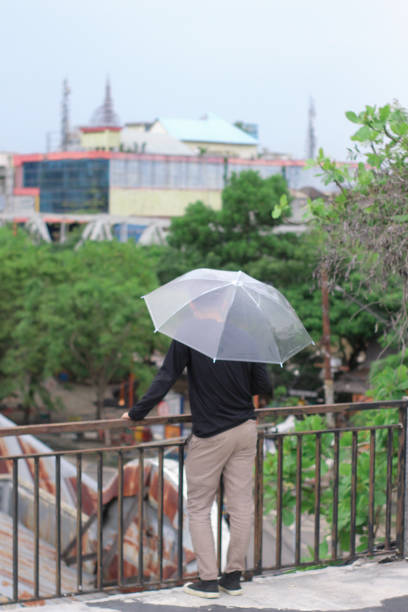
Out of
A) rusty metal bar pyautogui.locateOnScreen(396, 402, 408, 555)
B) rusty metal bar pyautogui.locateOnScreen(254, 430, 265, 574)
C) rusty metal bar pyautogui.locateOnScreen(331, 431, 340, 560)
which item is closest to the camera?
rusty metal bar pyautogui.locateOnScreen(254, 430, 265, 574)

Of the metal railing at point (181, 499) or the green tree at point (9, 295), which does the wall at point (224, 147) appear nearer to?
the green tree at point (9, 295)

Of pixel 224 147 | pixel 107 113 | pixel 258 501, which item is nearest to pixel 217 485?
pixel 258 501

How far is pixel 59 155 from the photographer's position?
8838 cm

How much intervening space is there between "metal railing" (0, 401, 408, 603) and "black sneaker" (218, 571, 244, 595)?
9.7 inches

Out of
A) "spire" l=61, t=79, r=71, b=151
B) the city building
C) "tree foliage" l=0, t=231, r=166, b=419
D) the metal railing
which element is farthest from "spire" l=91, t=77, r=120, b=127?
the metal railing

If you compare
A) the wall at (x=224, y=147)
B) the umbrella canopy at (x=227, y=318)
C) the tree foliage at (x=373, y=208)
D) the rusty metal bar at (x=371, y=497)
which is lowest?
the rusty metal bar at (x=371, y=497)

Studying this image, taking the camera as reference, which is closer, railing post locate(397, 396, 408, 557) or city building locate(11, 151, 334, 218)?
railing post locate(397, 396, 408, 557)

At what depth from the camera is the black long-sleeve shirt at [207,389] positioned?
4.16 m

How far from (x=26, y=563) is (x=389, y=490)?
6110 mm

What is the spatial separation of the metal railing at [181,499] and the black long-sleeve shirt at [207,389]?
0.35 metres

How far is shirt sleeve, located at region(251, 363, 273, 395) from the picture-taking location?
433 cm

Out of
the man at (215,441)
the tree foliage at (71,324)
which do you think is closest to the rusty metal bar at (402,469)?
the man at (215,441)

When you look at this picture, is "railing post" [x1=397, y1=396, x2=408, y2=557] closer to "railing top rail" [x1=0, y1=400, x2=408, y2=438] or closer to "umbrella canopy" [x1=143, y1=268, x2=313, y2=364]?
"railing top rail" [x1=0, y1=400, x2=408, y2=438]

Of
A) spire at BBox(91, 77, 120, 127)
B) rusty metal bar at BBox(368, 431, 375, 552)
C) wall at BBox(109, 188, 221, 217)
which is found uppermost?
spire at BBox(91, 77, 120, 127)
